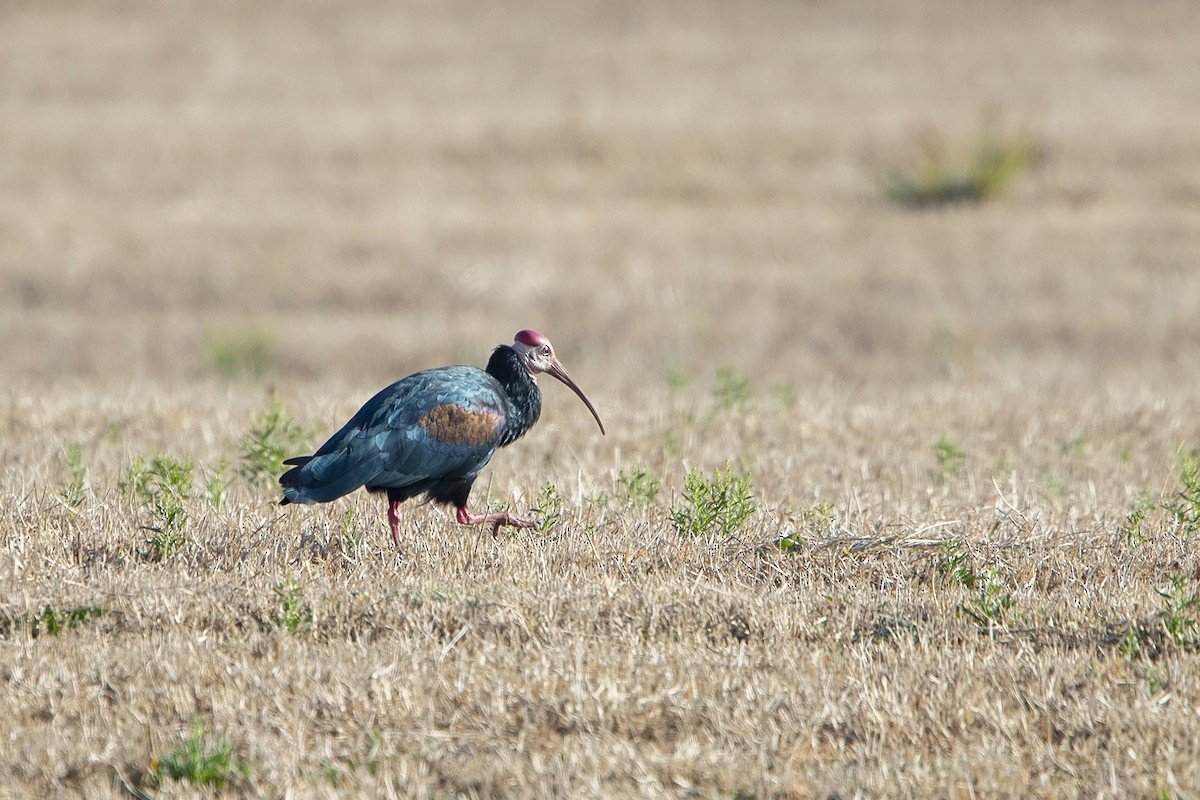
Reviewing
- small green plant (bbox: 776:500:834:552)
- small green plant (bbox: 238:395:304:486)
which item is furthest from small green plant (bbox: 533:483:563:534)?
small green plant (bbox: 238:395:304:486)

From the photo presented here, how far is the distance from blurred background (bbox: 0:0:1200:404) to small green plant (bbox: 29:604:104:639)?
6.13 m

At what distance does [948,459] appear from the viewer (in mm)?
8258

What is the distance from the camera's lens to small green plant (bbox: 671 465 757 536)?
6117 millimetres

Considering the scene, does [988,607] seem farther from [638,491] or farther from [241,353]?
[241,353]

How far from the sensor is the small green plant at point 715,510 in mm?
6117

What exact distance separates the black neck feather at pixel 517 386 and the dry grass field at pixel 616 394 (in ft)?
1.53

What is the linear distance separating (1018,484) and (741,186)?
13465 millimetres

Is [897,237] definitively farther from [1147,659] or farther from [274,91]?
[1147,659]

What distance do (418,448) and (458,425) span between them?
0.21 m

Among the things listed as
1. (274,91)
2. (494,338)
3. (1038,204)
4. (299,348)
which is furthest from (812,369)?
(274,91)

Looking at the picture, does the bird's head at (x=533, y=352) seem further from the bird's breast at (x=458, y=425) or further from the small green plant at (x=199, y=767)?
the small green plant at (x=199, y=767)

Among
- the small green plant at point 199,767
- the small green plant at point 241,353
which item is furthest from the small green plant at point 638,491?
the small green plant at point 241,353

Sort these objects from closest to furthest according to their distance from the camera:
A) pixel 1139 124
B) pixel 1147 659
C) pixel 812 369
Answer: pixel 1147 659 < pixel 812 369 < pixel 1139 124

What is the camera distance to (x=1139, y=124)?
22.3m
